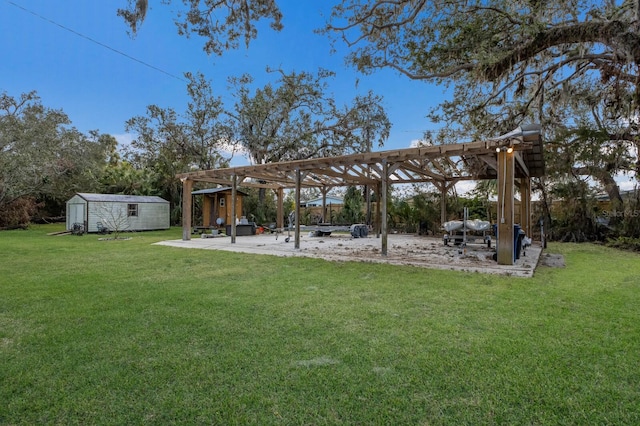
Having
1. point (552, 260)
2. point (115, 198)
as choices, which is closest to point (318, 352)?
point (552, 260)

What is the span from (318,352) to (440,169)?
9278 mm

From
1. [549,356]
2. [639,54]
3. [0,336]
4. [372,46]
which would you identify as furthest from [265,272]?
[372,46]

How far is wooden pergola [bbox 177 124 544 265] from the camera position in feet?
19.6

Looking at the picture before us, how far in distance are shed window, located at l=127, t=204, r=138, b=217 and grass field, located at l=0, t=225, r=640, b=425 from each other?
11655 mm

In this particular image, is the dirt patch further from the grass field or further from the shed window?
the shed window

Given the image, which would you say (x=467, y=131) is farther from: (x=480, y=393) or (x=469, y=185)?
(x=480, y=393)

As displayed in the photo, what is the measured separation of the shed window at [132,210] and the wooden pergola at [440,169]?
18.4 feet

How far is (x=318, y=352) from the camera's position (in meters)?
2.35

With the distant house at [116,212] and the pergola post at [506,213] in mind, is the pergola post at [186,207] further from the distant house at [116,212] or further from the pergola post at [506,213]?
the pergola post at [506,213]

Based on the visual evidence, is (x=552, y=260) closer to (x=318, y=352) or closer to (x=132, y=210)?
(x=318, y=352)

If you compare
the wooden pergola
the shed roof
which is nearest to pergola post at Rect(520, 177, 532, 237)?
the wooden pergola

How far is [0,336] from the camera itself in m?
2.62

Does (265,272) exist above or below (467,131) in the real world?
below

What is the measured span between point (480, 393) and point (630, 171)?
11.9 m
